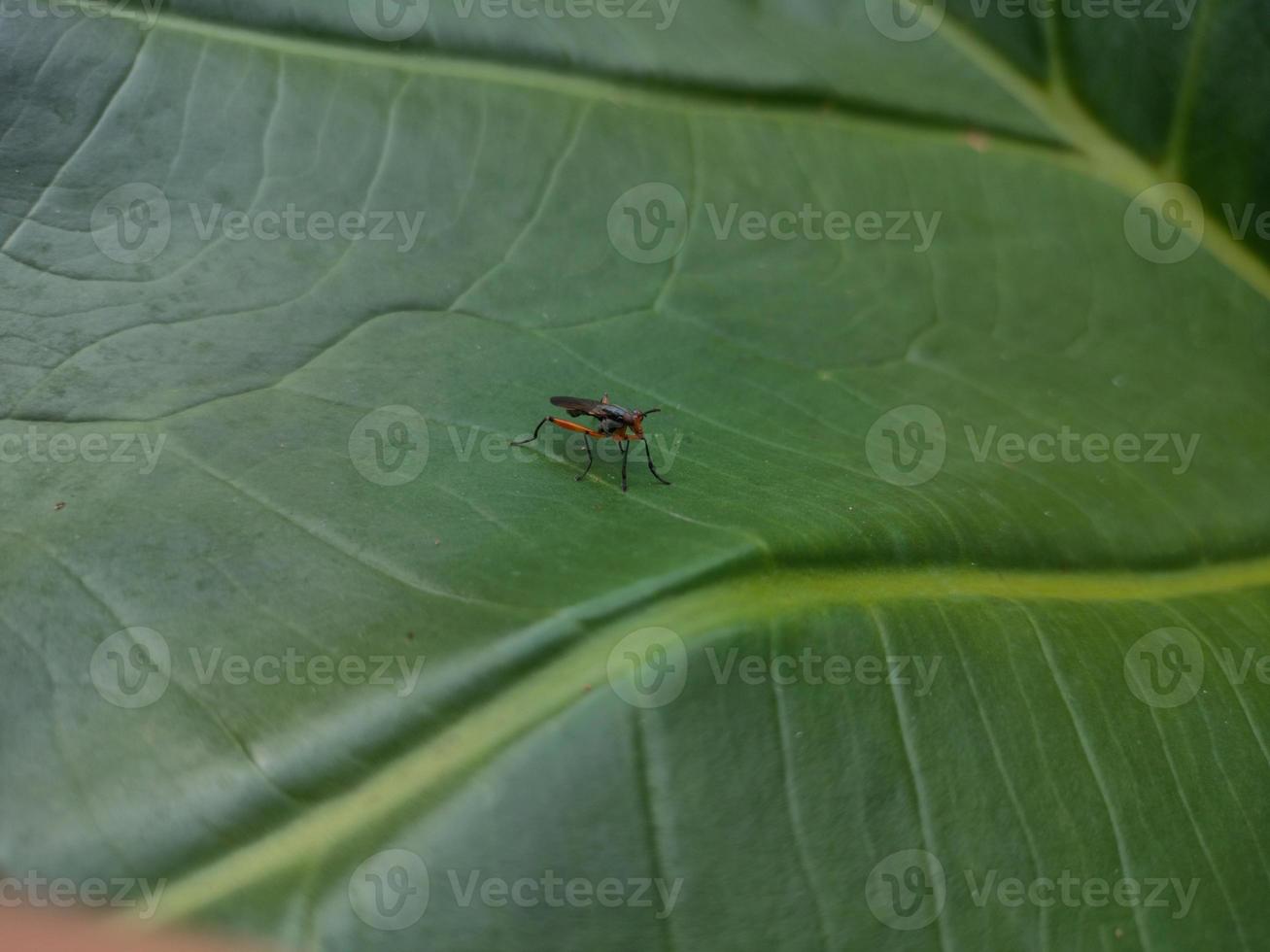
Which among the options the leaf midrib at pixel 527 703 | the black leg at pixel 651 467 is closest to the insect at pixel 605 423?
the black leg at pixel 651 467

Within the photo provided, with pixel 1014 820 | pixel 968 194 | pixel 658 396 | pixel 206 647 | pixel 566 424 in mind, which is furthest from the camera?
pixel 968 194

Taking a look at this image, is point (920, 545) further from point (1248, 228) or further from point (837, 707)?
point (1248, 228)

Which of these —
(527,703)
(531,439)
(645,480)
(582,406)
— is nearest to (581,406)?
(582,406)

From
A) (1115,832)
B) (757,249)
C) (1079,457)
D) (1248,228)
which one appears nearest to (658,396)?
(757,249)

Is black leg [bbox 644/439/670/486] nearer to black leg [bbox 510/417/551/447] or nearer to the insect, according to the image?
the insect

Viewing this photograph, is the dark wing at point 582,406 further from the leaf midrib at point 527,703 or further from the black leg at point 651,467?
the leaf midrib at point 527,703

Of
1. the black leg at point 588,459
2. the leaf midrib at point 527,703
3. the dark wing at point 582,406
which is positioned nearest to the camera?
the leaf midrib at point 527,703

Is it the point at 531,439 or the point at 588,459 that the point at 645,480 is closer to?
the point at 588,459
